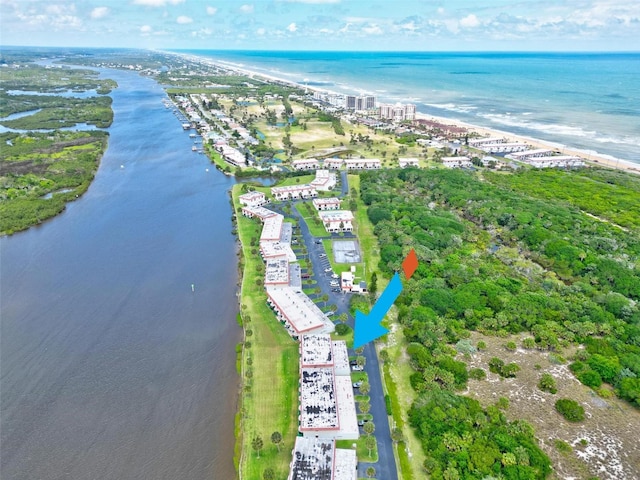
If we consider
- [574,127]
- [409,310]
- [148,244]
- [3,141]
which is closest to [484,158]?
[574,127]

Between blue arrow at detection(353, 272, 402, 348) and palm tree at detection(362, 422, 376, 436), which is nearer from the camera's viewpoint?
blue arrow at detection(353, 272, 402, 348)

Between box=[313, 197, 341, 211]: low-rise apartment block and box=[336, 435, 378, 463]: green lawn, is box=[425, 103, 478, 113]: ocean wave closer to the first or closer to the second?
box=[313, 197, 341, 211]: low-rise apartment block

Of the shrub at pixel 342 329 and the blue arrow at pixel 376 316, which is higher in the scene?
the blue arrow at pixel 376 316

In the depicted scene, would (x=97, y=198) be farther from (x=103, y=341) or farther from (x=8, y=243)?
(x=103, y=341)

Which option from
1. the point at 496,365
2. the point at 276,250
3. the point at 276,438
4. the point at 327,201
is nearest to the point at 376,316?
the point at 276,438

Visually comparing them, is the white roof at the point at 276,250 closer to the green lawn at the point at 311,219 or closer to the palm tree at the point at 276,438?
the green lawn at the point at 311,219

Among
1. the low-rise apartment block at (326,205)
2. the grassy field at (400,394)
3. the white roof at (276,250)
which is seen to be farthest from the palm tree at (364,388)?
the low-rise apartment block at (326,205)

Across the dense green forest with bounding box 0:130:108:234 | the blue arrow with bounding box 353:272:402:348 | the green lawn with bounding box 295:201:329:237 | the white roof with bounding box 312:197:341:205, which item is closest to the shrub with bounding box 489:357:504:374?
the blue arrow with bounding box 353:272:402:348
